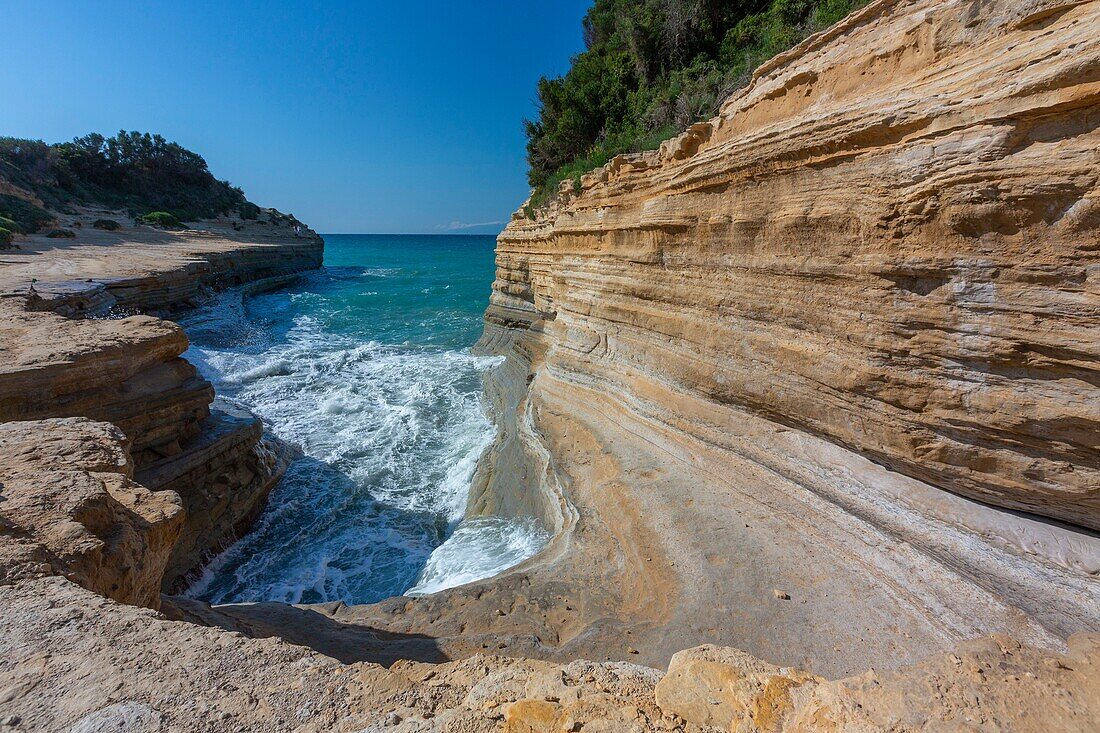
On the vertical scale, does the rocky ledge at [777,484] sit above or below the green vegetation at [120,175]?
below

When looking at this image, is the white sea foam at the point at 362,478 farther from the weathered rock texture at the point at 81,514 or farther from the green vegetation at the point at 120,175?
the green vegetation at the point at 120,175

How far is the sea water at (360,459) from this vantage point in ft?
18.8

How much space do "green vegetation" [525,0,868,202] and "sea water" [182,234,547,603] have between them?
7.17m

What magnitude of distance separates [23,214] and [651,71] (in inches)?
1291

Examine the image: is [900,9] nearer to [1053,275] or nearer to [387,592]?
[1053,275]

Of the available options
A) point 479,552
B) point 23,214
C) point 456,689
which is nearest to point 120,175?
point 23,214

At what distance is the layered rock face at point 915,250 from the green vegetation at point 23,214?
3210cm

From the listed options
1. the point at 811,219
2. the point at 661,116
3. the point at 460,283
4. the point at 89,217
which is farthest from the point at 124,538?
the point at 89,217

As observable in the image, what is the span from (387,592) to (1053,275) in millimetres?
7137

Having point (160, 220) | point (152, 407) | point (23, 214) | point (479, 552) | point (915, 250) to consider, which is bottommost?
point (479, 552)

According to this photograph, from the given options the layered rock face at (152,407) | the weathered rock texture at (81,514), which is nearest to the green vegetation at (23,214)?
the layered rock face at (152,407)

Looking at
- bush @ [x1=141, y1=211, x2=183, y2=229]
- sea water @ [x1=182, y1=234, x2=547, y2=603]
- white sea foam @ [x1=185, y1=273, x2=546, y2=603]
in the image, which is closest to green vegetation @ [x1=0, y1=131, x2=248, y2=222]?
bush @ [x1=141, y1=211, x2=183, y2=229]

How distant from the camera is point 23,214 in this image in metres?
23.1

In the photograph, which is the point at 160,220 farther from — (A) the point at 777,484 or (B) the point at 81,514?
(A) the point at 777,484
